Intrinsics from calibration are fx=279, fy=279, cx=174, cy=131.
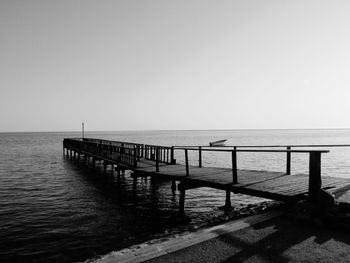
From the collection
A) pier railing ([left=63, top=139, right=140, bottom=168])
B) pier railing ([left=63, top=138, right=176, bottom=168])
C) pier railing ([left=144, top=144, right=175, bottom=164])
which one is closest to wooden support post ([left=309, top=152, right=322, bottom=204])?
pier railing ([left=63, top=138, right=176, bottom=168])

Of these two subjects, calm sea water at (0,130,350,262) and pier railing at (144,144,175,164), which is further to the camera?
pier railing at (144,144,175,164)

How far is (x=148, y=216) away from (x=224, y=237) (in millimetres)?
7060

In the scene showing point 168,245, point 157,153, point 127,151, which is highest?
point 157,153

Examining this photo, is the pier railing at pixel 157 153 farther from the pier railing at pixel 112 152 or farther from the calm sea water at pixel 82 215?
the calm sea water at pixel 82 215

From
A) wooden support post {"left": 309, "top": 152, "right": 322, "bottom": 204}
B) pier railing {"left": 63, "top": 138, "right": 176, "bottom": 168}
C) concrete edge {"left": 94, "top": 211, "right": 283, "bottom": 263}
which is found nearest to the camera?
concrete edge {"left": 94, "top": 211, "right": 283, "bottom": 263}

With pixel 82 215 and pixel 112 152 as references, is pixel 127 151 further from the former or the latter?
pixel 82 215

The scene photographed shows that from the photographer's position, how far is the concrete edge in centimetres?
492

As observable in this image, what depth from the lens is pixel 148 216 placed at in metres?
12.2

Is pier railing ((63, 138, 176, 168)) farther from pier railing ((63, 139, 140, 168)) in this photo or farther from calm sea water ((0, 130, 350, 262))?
calm sea water ((0, 130, 350, 262))

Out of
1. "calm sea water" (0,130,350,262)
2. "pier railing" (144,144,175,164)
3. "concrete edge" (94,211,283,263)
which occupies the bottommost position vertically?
"calm sea water" (0,130,350,262)

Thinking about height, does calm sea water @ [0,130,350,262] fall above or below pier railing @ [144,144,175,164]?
below

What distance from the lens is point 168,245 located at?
5402 mm

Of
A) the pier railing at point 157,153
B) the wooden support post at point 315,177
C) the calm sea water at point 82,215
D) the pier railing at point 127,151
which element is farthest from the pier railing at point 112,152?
the wooden support post at point 315,177

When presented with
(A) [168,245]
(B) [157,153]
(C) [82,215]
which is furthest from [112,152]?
(A) [168,245]
